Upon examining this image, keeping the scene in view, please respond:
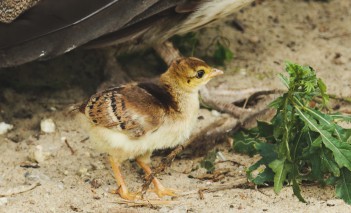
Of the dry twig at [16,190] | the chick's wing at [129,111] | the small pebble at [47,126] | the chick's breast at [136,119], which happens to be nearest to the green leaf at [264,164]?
the chick's breast at [136,119]

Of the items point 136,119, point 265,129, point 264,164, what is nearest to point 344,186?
point 264,164

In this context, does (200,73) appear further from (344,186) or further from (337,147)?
(344,186)

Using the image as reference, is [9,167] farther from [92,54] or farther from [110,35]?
[92,54]

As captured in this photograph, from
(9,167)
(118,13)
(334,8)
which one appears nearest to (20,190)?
(9,167)

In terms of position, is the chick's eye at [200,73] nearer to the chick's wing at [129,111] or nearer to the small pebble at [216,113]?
the chick's wing at [129,111]

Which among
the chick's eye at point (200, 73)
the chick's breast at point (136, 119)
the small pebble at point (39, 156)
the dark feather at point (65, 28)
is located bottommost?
the small pebble at point (39, 156)

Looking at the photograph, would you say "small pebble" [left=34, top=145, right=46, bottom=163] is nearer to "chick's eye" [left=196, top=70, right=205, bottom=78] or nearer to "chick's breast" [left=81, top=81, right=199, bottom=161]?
"chick's breast" [left=81, top=81, right=199, bottom=161]
